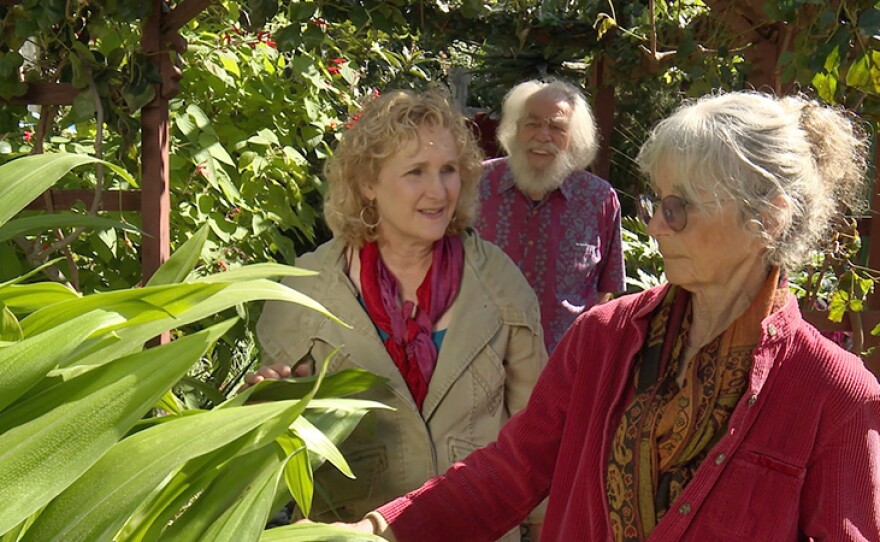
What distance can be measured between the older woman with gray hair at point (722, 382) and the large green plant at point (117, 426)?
1.67 ft

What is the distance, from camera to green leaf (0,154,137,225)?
1084 millimetres

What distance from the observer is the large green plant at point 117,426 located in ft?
2.81

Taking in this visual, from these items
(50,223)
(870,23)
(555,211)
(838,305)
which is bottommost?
(838,305)

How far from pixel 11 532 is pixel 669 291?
1.01 m

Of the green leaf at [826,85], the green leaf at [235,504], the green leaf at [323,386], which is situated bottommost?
the green leaf at [323,386]

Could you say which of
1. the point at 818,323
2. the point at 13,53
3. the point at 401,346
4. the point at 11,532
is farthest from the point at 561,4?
the point at 11,532

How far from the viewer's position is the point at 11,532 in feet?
2.92

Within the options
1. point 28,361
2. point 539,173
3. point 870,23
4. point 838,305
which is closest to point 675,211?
point 28,361

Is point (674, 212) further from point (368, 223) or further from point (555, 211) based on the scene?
point (555, 211)

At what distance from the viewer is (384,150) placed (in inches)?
93.1

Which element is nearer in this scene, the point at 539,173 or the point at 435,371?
the point at 435,371

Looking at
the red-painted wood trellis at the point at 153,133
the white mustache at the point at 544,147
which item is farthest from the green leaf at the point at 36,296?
the white mustache at the point at 544,147

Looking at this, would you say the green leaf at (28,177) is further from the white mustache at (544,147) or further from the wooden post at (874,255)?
the white mustache at (544,147)

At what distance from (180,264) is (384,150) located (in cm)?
115
